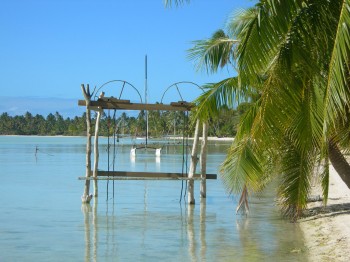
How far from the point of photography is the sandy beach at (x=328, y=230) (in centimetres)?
1083

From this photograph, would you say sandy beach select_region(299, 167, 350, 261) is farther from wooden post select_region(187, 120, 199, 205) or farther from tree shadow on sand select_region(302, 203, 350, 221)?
wooden post select_region(187, 120, 199, 205)

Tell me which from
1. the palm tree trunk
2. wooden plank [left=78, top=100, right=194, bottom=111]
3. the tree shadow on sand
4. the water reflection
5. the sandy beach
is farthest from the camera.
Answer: wooden plank [left=78, top=100, right=194, bottom=111]

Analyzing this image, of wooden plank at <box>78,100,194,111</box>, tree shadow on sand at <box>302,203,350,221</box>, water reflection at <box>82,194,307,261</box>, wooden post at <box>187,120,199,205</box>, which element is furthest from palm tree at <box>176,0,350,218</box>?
wooden post at <box>187,120,199,205</box>

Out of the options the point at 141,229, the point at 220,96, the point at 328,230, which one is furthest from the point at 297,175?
the point at 141,229

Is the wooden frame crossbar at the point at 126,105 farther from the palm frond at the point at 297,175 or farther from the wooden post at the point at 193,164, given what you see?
the palm frond at the point at 297,175

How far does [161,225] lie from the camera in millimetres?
15219

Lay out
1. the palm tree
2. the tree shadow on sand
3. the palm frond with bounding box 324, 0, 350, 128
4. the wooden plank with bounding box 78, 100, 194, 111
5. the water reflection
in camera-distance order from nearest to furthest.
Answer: the palm frond with bounding box 324, 0, 350, 128 < the palm tree < the water reflection < the tree shadow on sand < the wooden plank with bounding box 78, 100, 194, 111

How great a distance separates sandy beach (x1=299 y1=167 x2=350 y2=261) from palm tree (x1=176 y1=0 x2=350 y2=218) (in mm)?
2293

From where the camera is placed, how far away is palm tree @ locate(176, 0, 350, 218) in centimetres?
571

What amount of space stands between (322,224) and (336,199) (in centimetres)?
401

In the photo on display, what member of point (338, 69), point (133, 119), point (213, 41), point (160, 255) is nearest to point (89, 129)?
point (213, 41)

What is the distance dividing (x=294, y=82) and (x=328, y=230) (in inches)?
259

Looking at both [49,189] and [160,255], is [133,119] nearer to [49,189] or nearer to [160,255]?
[49,189]

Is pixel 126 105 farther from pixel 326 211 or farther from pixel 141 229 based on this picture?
pixel 326 211
